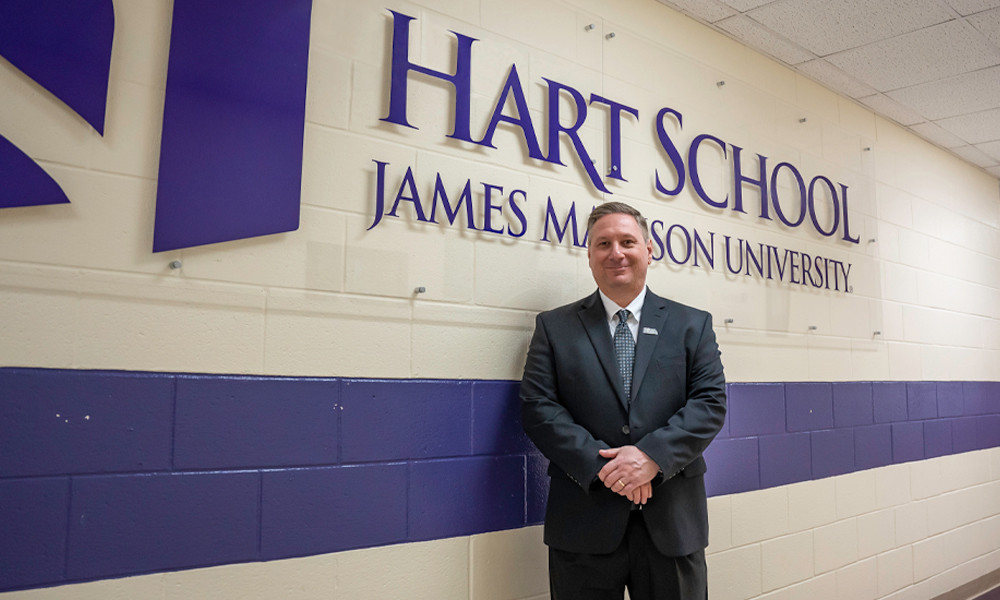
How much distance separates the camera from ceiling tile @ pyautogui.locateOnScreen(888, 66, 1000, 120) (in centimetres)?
347

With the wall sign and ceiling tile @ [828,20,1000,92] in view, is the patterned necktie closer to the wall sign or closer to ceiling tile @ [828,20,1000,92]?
the wall sign

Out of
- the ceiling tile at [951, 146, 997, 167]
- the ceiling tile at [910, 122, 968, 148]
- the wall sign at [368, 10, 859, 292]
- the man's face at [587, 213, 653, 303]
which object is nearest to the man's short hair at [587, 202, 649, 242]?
the man's face at [587, 213, 653, 303]

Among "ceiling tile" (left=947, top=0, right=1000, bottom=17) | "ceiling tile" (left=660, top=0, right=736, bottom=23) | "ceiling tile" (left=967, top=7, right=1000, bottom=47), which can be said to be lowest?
"ceiling tile" (left=660, top=0, right=736, bottom=23)

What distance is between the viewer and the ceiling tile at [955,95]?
3.47 metres

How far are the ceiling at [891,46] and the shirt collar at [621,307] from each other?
142 cm

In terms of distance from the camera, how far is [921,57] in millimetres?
3227

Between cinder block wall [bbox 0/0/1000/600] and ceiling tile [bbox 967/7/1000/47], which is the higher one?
ceiling tile [bbox 967/7/1000/47]

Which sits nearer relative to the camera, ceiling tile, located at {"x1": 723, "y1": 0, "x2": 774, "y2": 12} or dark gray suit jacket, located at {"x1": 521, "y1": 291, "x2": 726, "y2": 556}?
dark gray suit jacket, located at {"x1": 521, "y1": 291, "x2": 726, "y2": 556}

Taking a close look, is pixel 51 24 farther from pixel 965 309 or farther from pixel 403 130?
pixel 965 309

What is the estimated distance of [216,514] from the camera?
5.21 feet

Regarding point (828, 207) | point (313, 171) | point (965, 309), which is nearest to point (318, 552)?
point (313, 171)

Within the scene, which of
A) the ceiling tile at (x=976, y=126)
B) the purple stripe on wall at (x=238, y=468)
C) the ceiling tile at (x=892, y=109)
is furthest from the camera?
the ceiling tile at (x=976, y=126)

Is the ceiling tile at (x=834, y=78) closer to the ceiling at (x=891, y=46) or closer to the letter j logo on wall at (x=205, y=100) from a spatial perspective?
the ceiling at (x=891, y=46)

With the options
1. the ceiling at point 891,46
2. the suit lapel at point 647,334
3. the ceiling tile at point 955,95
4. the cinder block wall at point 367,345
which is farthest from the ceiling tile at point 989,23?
the suit lapel at point 647,334
